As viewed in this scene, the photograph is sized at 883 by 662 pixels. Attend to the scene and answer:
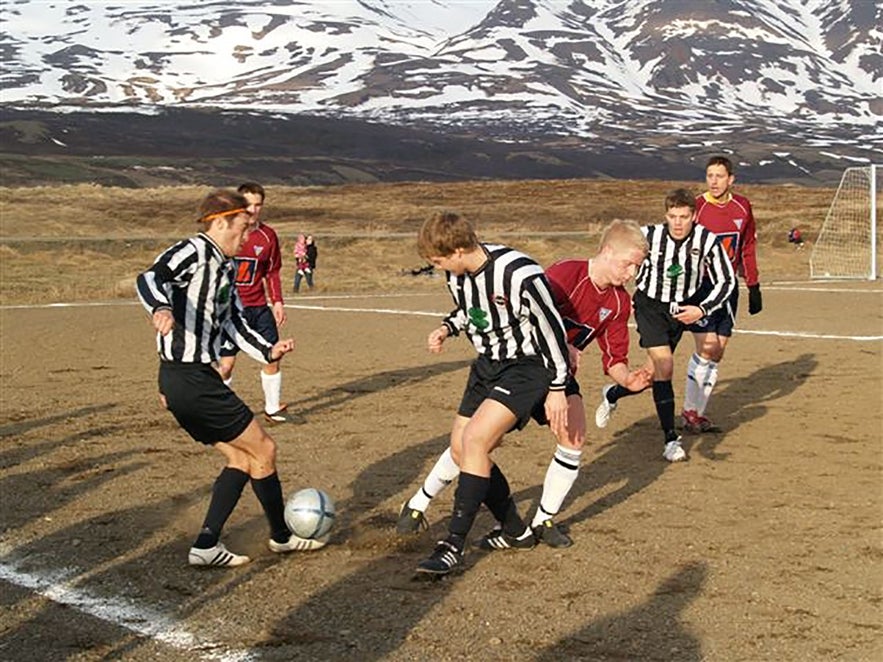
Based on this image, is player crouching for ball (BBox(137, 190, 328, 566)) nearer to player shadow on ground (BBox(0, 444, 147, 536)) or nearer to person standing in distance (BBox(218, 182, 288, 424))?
player shadow on ground (BBox(0, 444, 147, 536))

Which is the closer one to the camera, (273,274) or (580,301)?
(580,301)

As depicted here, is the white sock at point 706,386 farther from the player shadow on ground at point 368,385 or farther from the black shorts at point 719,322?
the player shadow on ground at point 368,385

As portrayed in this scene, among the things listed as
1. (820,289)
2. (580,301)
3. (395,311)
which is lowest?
(820,289)

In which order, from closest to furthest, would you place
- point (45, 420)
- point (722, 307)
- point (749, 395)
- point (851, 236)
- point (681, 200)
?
1. point (681, 200)
2. point (722, 307)
3. point (45, 420)
4. point (749, 395)
5. point (851, 236)

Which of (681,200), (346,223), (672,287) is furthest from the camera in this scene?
(346,223)

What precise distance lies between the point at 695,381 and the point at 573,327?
3.70 metres

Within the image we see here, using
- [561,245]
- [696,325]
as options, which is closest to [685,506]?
[696,325]

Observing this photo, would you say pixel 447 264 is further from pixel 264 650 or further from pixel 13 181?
pixel 13 181

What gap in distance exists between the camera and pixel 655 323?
A: 30.8 ft

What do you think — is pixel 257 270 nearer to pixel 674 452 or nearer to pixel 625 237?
pixel 674 452

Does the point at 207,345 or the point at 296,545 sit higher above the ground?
the point at 207,345

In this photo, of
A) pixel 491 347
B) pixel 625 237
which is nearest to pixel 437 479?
pixel 491 347

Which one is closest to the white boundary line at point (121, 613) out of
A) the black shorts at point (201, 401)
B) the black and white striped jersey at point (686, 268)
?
the black shorts at point (201, 401)

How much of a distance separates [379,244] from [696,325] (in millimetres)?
33403
